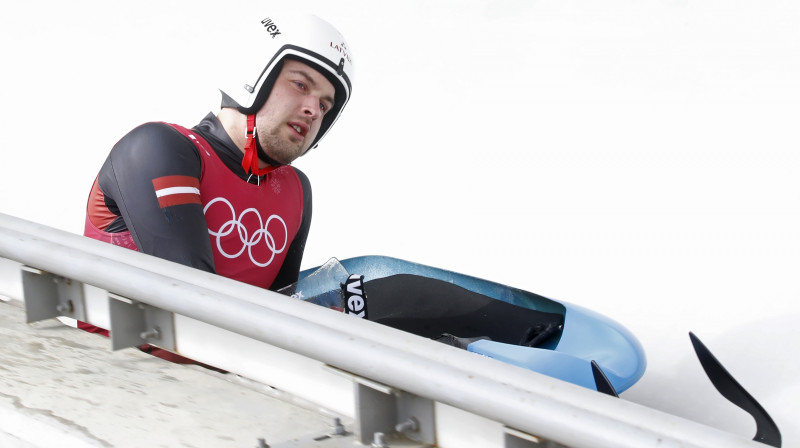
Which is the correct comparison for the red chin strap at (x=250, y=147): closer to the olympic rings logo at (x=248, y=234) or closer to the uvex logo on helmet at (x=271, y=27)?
the olympic rings logo at (x=248, y=234)

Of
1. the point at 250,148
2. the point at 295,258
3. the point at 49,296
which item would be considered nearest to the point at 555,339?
the point at 295,258

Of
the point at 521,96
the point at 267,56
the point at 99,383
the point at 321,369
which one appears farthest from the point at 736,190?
the point at 99,383

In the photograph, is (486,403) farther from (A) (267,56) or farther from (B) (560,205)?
(B) (560,205)

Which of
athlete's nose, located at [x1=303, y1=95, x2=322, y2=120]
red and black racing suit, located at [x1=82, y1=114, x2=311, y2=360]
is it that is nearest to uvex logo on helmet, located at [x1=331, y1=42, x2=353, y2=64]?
athlete's nose, located at [x1=303, y1=95, x2=322, y2=120]

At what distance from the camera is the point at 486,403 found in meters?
1.25

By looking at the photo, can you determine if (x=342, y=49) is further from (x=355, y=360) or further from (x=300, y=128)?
(x=355, y=360)

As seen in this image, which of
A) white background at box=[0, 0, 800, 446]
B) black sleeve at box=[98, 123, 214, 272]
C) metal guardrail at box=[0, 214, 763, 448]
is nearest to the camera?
metal guardrail at box=[0, 214, 763, 448]

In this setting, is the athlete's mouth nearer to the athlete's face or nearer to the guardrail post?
the athlete's face

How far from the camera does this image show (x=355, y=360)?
138 centimetres

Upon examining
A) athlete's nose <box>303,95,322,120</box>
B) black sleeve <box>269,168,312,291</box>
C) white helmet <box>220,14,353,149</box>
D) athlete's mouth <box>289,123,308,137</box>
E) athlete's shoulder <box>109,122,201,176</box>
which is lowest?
black sleeve <box>269,168,312,291</box>

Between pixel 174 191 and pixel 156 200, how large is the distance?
0.05m

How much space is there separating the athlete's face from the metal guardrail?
632 mm

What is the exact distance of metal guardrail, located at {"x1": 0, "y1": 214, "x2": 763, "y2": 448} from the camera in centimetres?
116

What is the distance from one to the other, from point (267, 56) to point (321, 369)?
3.46 ft
